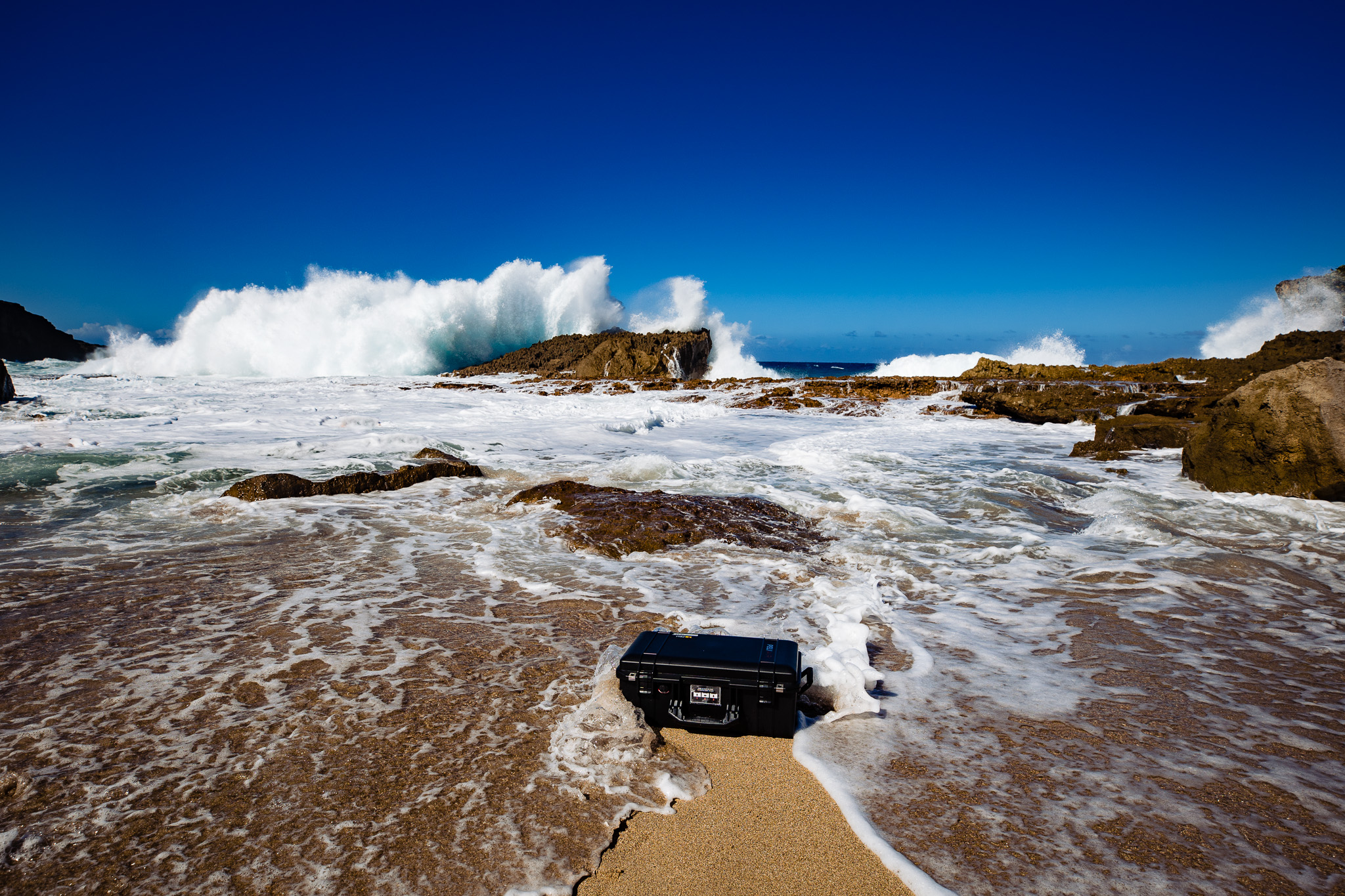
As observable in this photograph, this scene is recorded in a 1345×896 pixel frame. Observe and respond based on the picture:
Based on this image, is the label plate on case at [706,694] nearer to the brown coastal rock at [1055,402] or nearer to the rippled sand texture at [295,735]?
the rippled sand texture at [295,735]

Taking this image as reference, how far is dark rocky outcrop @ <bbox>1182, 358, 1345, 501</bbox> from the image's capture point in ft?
22.9

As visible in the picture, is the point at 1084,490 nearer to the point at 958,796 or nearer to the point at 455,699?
the point at 958,796

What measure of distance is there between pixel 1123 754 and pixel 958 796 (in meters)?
0.81

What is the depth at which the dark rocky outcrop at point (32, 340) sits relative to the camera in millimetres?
51438

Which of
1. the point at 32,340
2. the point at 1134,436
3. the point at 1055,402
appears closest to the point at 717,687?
the point at 1134,436

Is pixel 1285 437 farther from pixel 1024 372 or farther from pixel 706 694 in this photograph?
pixel 1024 372

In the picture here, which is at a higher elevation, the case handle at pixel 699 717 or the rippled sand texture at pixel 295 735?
the case handle at pixel 699 717

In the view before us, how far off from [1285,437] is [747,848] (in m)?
8.94

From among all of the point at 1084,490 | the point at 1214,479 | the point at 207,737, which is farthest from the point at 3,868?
the point at 1214,479

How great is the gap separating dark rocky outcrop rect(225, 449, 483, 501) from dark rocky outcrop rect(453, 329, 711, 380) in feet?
81.4

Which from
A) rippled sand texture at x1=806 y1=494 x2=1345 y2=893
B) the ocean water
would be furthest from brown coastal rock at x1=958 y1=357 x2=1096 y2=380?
rippled sand texture at x1=806 y1=494 x2=1345 y2=893

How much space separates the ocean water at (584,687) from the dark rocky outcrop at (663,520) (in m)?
0.29

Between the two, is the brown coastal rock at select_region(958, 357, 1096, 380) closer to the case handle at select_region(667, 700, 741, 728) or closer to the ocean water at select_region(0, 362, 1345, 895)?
the ocean water at select_region(0, 362, 1345, 895)

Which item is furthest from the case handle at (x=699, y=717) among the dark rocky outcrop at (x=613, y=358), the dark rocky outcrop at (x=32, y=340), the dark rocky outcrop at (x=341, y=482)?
the dark rocky outcrop at (x=32, y=340)
